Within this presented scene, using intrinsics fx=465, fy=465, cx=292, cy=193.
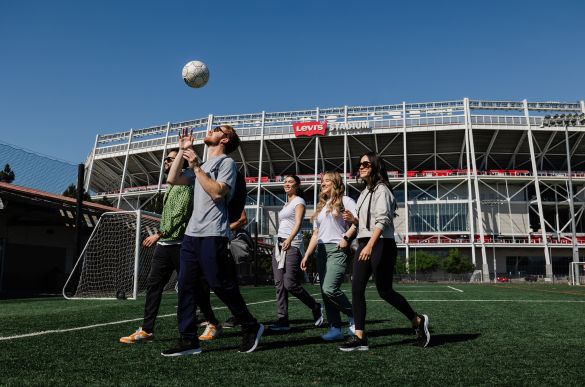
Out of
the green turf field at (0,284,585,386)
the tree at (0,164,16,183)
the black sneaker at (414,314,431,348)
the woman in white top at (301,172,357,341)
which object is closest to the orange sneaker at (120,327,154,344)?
the green turf field at (0,284,585,386)

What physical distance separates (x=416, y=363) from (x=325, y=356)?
632 mm

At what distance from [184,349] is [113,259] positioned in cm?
1224

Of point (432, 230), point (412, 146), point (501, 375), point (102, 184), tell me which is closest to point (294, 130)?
point (412, 146)

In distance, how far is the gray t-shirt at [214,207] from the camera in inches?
129

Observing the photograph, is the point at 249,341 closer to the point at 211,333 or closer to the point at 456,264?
the point at 211,333

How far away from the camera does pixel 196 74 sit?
8578mm

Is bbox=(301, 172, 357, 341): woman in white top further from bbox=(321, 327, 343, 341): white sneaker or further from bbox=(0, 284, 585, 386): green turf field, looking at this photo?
bbox=(0, 284, 585, 386): green turf field

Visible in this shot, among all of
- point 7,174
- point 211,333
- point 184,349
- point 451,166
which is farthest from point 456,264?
point 184,349

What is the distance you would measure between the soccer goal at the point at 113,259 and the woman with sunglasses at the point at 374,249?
9.50 metres

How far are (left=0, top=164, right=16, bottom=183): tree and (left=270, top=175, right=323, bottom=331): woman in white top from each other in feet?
48.2

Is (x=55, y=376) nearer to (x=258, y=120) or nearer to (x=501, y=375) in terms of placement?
(x=501, y=375)

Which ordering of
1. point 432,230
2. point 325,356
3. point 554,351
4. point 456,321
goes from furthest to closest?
1. point 432,230
2. point 456,321
3. point 554,351
4. point 325,356

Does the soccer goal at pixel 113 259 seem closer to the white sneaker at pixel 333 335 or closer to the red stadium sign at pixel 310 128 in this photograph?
the white sneaker at pixel 333 335

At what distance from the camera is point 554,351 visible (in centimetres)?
355
